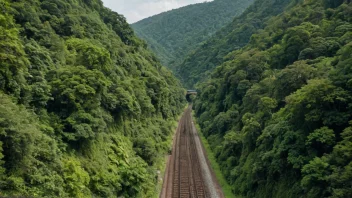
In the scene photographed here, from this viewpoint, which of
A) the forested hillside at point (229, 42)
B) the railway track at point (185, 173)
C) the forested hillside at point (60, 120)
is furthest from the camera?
the forested hillside at point (229, 42)

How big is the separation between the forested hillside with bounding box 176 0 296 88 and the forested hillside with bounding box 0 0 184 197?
220ft

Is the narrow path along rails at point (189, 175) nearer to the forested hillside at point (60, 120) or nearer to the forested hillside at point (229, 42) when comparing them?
the forested hillside at point (60, 120)

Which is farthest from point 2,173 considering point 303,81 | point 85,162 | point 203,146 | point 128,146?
point 203,146

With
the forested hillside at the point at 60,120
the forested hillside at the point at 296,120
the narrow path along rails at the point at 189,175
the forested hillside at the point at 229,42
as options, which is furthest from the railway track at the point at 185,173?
the forested hillside at the point at 229,42

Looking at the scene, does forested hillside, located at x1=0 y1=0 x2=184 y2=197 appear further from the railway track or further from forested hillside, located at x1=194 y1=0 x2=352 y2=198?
forested hillside, located at x1=194 y1=0 x2=352 y2=198

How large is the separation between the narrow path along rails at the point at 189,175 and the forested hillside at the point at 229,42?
53499 millimetres

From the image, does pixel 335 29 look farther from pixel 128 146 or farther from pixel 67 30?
pixel 67 30

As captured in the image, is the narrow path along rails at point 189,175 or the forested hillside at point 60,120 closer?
the forested hillside at point 60,120

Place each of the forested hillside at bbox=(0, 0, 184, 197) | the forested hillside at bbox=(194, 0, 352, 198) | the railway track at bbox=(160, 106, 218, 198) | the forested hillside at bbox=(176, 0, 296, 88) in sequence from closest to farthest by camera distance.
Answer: the forested hillside at bbox=(0, 0, 184, 197) < the forested hillside at bbox=(194, 0, 352, 198) < the railway track at bbox=(160, 106, 218, 198) < the forested hillside at bbox=(176, 0, 296, 88)

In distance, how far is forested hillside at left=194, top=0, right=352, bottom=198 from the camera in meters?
18.4

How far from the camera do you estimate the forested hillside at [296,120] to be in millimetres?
18422

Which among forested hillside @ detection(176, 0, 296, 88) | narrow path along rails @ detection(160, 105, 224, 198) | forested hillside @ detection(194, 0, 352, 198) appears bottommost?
narrow path along rails @ detection(160, 105, 224, 198)

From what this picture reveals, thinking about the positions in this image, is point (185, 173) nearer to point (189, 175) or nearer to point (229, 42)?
point (189, 175)

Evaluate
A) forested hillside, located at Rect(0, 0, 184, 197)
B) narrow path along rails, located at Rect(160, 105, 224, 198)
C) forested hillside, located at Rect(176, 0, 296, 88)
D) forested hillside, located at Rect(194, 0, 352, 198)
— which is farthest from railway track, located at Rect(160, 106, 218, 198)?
forested hillside, located at Rect(176, 0, 296, 88)
